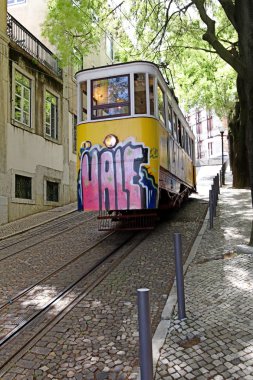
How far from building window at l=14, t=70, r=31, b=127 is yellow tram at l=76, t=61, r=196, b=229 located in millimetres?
6371

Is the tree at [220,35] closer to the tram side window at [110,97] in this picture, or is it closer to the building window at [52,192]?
the tram side window at [110,97]

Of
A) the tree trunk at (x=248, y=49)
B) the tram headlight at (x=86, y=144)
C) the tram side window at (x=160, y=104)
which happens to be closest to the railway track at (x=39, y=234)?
the tram headlight at (x=86, y=144)

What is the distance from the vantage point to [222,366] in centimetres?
348

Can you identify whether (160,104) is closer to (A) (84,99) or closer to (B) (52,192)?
(A) (84,99)

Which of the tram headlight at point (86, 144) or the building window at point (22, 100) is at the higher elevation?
the building window at point (22, 100)

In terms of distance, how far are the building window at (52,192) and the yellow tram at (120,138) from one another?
8.19 metres

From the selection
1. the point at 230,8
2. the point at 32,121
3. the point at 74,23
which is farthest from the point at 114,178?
the point at 32,121

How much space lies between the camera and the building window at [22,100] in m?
15.1

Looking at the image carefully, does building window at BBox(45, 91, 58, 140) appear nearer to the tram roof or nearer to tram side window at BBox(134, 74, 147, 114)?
the tram roof

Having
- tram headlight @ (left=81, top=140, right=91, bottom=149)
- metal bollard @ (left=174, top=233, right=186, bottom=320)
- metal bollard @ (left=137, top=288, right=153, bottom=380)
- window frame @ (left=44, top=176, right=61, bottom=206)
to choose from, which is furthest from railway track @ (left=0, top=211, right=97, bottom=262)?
metal bollard @ (left=137, top=288, right=153, bottom=380)

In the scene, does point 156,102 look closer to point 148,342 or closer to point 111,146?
point 111,146

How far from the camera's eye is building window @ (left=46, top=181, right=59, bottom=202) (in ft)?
56.3

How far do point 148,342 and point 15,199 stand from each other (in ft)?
40.0

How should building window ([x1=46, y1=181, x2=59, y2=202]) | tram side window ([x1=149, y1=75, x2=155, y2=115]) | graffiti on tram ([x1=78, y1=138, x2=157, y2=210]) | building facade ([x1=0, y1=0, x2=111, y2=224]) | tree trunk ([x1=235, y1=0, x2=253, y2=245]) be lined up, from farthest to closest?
building window ([x1=46, y1=181, x2=59, y2=202])
building facade ([x1=0, y1=0, x2=111, y2=224])
tram side window ([x1=149, y1=75, x2=155, y2=115])
graffiti on tram ([x1=78, y1=138, x2=157, y2=210])
tree trunk ([x1=235, y1=0, x2=253, y2=245])
